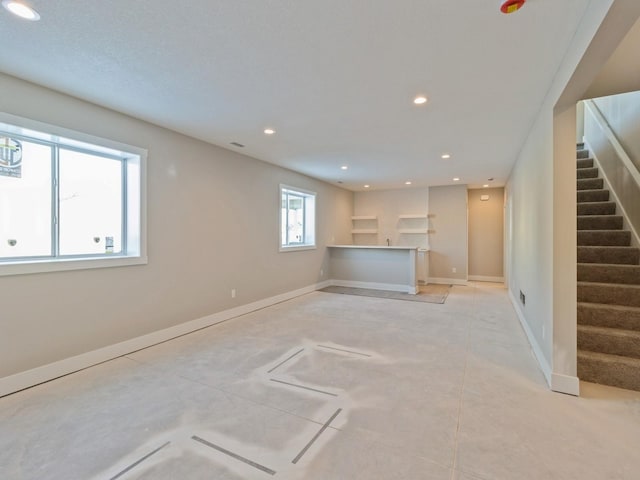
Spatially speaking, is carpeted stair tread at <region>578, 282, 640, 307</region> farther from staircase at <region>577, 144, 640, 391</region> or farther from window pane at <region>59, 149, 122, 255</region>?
window pane at <region>59, 149, 122, 255</region>

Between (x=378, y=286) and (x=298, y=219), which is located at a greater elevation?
(x=298, y=219)

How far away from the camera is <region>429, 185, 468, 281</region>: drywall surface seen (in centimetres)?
760

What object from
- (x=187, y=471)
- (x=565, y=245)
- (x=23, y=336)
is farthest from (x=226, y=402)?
(x=565, y=245)

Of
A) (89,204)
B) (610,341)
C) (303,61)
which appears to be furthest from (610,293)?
(89,204)

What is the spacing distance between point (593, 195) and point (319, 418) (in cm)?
460

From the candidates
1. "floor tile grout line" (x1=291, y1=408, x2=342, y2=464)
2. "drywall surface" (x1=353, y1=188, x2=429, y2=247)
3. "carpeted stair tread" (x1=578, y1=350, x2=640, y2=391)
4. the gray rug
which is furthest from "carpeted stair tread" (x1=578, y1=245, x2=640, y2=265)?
"drywall surface" (x1=353, y1=188, x2=429, y2=247)

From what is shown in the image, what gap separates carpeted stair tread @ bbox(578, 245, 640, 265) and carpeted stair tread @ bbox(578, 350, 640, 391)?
4.13 feet

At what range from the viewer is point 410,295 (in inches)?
246

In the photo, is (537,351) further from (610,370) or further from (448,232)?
(448,232)

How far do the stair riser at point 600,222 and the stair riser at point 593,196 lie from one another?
0.50 m

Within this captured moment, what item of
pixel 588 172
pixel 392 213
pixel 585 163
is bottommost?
pixel 392 213

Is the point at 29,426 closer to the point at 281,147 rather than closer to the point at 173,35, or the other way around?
the point at 173,35

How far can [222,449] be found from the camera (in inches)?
70.1

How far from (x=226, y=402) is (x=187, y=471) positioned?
0.66 m
